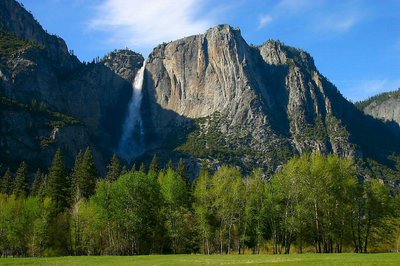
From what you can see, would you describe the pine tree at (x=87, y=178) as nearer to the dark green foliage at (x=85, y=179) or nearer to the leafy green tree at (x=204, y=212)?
the dark green foliage at (x=85, y=179)

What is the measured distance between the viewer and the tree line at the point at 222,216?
6353 centimetres

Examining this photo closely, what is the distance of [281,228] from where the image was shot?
66125mm

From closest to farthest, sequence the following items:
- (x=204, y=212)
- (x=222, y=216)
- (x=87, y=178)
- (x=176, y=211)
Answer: (x=204, y=212) < (x=222, y=216) < (x=176, y=211) < (x=87, y=178)

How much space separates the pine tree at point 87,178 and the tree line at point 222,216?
30.9ft

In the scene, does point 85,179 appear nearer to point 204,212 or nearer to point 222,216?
point 204,212

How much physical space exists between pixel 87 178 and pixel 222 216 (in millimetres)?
29668

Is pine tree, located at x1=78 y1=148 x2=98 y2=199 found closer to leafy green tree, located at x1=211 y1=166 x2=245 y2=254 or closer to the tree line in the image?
the tree line

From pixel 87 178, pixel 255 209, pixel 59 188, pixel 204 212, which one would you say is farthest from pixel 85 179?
pixel 255 209

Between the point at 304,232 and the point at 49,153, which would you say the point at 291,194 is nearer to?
the point at 304,232

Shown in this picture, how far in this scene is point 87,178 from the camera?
8700 centimetres

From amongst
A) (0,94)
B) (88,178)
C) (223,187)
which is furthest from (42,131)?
(223,187)

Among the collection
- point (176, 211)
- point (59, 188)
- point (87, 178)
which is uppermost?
point (87, 178)

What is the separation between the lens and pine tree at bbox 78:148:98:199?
8631 centimetres

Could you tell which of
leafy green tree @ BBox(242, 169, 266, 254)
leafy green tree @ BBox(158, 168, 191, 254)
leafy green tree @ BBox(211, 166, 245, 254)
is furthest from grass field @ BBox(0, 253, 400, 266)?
leafy green tree @ BBox(158, 168, 191, 254)
